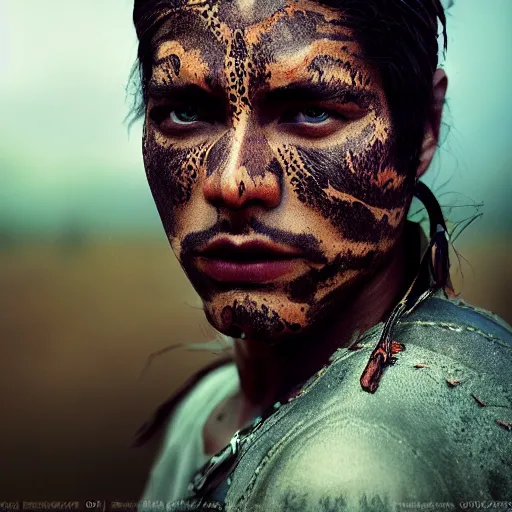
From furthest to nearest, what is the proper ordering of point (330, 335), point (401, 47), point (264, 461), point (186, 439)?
point (186, 439)
point (330, 335)
point (401, 47)
point (264, 461)

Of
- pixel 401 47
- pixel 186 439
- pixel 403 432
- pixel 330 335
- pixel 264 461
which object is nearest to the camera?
pixel 403 432

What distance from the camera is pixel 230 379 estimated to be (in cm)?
165

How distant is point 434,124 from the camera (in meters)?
1.17

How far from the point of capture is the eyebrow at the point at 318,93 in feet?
3.32

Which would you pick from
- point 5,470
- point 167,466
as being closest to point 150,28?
point 167,466

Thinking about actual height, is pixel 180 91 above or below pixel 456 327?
above

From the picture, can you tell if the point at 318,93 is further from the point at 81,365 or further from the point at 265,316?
the point at 81,365

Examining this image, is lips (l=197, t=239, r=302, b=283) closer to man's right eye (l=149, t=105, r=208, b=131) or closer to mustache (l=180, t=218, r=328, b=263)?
mustache (l=180, t=218, r=328, b=263)

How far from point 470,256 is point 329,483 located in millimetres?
707

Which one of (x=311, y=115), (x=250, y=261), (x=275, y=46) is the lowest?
(x=250, y=261)

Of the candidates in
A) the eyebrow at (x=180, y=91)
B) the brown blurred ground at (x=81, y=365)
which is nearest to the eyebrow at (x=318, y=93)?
the eyebrow at (x=180, y=91)

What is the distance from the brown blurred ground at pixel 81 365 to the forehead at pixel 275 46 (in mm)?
687

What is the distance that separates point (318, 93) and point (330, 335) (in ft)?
1.40

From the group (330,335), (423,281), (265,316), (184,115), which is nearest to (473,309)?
(423,281)
